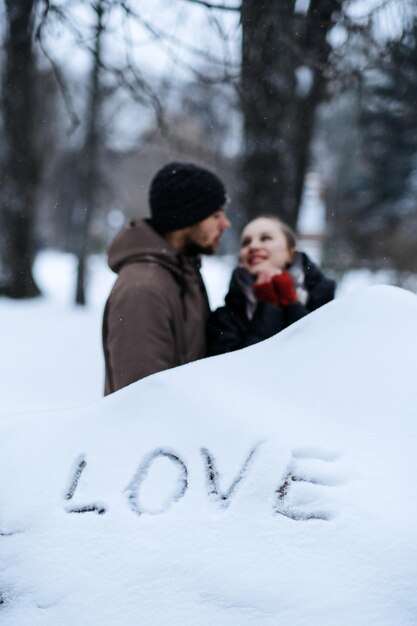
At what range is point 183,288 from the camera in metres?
2.66

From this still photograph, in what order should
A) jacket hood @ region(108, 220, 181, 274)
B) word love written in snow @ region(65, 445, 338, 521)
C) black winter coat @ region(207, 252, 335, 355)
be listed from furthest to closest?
black winter coat @ region(207, 252, 335, 355), jacket hood @ region(108, 220, 181, 274), word love written in snow @ region(65, 445, 338, 521)

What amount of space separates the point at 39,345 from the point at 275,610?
7921mm

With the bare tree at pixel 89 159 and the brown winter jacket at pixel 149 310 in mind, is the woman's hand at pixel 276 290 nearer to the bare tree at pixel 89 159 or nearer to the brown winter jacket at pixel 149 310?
the brown winter jacket at pixel 149 310

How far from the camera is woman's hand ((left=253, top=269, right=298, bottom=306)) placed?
2.83 meters

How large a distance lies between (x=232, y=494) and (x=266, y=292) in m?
1.26

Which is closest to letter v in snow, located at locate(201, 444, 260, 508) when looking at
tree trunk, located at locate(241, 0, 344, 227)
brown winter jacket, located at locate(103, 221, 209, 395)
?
brown winter jacket, located at locate(103, 221, 209, 395)

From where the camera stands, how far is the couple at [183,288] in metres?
2.42

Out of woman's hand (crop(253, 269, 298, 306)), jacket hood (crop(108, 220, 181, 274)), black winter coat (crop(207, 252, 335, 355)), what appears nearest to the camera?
jacket hood (crop(108, 220, 181, 274))

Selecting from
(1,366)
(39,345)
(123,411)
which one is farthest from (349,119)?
(123,411)

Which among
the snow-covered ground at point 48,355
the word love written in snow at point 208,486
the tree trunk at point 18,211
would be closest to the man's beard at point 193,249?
the word love written in snow at point 208,486

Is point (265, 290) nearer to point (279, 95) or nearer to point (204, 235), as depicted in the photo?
point (204, 235)

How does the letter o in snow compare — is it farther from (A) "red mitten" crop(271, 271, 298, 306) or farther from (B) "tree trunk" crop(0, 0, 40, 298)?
(B) "tree trunk" crop(0, 0, 40, 298)

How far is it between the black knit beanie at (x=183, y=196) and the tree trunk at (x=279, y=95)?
2085 mm

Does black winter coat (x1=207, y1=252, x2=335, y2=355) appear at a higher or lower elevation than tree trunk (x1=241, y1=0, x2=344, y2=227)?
lower
